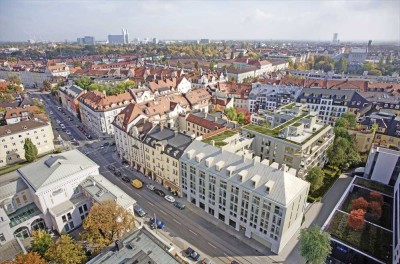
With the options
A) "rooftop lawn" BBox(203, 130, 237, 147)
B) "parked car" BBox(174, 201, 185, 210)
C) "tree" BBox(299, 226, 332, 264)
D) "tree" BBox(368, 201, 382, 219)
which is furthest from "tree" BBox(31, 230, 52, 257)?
"tree" BBox(368, 201, 382, 219)

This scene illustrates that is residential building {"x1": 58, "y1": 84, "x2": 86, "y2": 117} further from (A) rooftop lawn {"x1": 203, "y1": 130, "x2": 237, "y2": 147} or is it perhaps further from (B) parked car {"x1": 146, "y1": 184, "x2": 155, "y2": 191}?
(A) rooftop lawn {"x1": 203, "y1": 130, "x2": 237, "y2": 147}

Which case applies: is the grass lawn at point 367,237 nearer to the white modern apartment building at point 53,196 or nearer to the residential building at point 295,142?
the residential building at point 295,142

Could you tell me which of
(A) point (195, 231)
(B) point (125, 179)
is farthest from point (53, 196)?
(A) point (195, 231)

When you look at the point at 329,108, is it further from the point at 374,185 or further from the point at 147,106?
the point at 147,106

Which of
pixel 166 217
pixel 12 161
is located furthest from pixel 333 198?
pixel 12 161

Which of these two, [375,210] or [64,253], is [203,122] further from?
[64,253]
